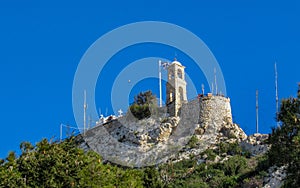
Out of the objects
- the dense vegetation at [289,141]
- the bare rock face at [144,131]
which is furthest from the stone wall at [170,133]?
the dense vegetation at [289,141]

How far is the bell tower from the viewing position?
54.3 m

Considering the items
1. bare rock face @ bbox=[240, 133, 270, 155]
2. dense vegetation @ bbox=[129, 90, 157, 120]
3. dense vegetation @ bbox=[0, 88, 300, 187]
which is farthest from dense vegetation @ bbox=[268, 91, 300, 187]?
dense vegetation @ bbox=[129, 90, 157, 120]

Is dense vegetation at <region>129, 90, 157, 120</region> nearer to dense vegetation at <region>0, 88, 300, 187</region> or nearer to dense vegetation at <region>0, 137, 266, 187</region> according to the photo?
dense vegetation at <region>0, 88, 300, 187</region>

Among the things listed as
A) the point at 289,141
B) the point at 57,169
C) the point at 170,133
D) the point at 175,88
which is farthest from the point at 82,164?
the point at 175,88

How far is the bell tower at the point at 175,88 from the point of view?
178 ft

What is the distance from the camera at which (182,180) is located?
128 ft

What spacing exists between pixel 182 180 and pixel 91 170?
61.3 feet

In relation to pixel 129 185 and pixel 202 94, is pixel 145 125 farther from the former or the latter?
pixel 129 185

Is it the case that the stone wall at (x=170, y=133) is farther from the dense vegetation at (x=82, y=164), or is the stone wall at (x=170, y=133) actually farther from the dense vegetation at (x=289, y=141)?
the dense vegetation at (x=289, y=141)

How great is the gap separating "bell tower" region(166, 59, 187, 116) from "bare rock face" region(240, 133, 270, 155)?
31.9ft

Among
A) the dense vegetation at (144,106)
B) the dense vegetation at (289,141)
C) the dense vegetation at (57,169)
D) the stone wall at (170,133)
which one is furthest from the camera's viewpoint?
the dense vegetation at (144,106)

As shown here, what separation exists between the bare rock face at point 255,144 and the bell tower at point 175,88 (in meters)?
9.73

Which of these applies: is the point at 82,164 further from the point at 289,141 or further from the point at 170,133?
the point at 170,133

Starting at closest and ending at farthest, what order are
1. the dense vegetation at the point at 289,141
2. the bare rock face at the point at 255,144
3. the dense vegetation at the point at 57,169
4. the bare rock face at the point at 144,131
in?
1. the dense vegetation at the point at 57,169
2. the dense vegetation at the point at 289,141
3. the bare rock face at the point at 255,144
4. the bare rock face at the point at 144,131
